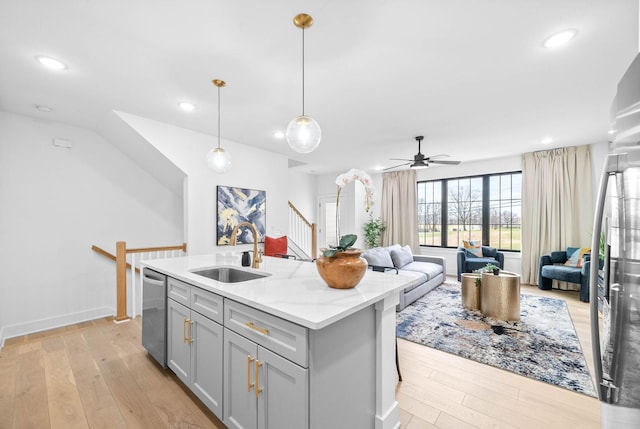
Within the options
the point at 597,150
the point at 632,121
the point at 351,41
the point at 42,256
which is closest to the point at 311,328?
the point at 632,121

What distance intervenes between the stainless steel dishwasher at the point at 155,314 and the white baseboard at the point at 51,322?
1939 millimetres

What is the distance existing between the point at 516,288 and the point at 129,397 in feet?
13.3

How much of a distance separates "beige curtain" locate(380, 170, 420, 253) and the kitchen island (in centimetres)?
526

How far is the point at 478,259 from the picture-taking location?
5.35 meters

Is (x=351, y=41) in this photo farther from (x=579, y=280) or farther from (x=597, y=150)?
(x=597, y=150)

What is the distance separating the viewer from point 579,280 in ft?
14.0

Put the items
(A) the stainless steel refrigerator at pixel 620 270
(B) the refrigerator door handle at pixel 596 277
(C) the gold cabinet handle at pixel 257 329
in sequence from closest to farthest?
1. (A) the stainless steel refrigerator at pixel 620 270
2. (B) the refrigerator door handle at pixel 596 277
3. (C) the gold cabinet handle at pixel 257 329

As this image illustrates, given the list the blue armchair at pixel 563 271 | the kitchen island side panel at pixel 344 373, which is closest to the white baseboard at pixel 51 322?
the kitchen island side panel at pixel 344 373

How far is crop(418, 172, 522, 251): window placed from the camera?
19.2 ft

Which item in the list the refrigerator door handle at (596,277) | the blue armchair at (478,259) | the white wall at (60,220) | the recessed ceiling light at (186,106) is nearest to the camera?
the refrigerator door handle at (596,277)

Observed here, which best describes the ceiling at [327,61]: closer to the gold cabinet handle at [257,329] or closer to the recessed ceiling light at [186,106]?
the recessed ceiling light at [186,106]

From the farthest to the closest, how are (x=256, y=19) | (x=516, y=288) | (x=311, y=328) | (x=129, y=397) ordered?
(x=516, y=288) → (x=129, y=397) → (x=256, y=19) → (x=311, y=328)

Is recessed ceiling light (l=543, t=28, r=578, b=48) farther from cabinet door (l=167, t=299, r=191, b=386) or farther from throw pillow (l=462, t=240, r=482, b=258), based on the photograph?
throw pillow (l=462, t=240, r=482, b=258)

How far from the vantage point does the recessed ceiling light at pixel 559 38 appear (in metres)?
1.94
